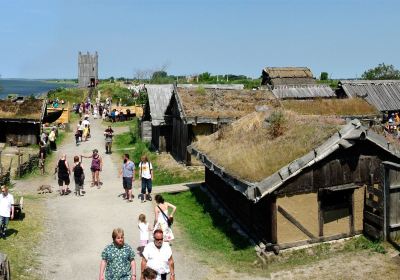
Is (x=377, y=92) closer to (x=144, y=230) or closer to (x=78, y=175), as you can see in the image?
(x=78, y=175)

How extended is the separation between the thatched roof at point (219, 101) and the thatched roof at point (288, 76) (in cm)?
A: 3034

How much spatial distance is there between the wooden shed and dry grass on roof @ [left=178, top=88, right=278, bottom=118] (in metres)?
10.4

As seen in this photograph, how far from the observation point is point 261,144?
52.1 ft

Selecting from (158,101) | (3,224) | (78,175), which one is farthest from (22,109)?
(3,224)

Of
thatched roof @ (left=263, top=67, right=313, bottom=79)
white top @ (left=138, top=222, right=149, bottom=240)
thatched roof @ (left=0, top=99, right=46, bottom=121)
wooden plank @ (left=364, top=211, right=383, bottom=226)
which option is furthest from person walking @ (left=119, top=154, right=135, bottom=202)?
thatched roof @ (left=263, top=67, right=313, bottom=79)

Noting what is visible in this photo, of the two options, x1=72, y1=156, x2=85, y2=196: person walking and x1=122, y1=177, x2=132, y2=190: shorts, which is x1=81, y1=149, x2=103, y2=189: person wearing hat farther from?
x1=122, y1=177, x2=132, y2=190: shorts

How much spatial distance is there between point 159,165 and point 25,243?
13.3 metres

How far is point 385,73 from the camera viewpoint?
6631cm

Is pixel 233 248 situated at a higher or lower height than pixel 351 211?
lower

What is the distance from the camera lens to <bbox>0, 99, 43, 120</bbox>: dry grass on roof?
1329 inches

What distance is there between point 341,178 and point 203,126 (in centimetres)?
1287

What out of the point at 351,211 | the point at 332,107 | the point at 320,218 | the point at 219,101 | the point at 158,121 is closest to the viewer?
the point at 320,218

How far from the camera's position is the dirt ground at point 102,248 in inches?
497

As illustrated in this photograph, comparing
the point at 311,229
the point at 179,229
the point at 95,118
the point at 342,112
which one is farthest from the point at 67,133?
the point at 311,229
